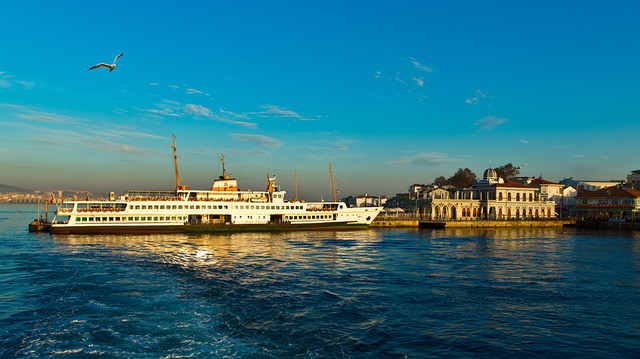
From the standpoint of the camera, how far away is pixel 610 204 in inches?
3652

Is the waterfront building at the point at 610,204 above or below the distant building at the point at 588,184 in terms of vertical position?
below

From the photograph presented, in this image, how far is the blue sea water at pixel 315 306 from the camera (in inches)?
627

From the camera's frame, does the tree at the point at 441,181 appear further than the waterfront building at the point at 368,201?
Yes

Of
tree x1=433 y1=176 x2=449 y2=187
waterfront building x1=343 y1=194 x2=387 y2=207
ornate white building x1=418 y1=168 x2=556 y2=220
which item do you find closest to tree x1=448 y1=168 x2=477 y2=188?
tree x1=433 y1=176 x2=449 y2=187

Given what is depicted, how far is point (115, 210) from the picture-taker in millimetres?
62531

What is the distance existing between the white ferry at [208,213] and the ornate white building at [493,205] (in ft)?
93.1

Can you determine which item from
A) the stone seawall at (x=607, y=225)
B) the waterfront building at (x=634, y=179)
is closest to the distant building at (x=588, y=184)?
the waterfront building at (x=634, y=179)

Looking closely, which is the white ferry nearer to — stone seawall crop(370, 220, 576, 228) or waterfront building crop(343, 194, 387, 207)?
stone seawall crop(370, 220, 576, 228)

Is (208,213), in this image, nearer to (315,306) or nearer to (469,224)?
(315,306)

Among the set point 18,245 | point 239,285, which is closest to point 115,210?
point 18,245

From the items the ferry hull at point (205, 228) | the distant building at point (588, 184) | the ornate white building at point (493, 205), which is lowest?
the ferry hull at point (205, 228)

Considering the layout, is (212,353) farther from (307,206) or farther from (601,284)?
(307,206)

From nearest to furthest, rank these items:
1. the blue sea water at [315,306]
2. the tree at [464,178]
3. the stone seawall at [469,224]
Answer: the blue sea water at [315,306]
the stone seawall at [469,224]
the tree at [464,178]

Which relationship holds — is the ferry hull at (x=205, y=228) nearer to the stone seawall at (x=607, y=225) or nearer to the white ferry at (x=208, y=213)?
the white ferry at (x=208, y=213)
